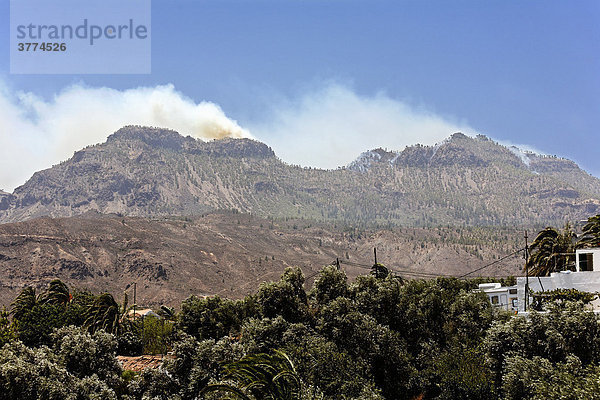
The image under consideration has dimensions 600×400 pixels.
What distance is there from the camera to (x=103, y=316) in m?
55.7

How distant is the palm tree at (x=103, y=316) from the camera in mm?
54969

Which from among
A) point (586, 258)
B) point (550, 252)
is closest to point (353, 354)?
point (586, 258)

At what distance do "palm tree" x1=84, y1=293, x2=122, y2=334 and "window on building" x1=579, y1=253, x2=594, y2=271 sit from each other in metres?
42.6

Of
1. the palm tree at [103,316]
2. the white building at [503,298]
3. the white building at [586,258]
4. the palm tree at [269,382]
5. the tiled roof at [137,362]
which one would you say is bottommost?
the tiled roof at [137,362]

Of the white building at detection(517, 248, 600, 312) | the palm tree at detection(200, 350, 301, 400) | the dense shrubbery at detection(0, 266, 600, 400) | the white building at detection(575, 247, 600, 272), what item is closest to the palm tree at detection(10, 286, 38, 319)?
the dense shrubbery at detection(0, 266, 600, 400)

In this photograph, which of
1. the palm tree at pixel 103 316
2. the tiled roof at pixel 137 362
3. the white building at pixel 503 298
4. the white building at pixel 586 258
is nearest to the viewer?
the white building at pixel 586 258

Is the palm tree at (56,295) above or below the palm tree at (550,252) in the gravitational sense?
below

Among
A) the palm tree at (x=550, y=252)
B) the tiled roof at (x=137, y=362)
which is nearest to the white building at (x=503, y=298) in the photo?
the palm tree at (x=550, y=252)

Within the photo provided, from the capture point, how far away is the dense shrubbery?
85.1 ft

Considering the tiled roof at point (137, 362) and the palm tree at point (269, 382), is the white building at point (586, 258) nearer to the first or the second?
the palm tree at point (269, 382)

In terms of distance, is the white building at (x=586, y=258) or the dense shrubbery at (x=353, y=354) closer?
the dense shrubbery at (x=353, y=354)

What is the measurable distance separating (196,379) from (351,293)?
1244 cm

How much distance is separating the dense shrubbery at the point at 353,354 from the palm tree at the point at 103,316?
9.70 metres

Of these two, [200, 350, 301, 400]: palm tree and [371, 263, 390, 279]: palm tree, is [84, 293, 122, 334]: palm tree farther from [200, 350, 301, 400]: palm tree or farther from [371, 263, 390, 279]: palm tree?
[200, 350, 301, 400]: palm tree
